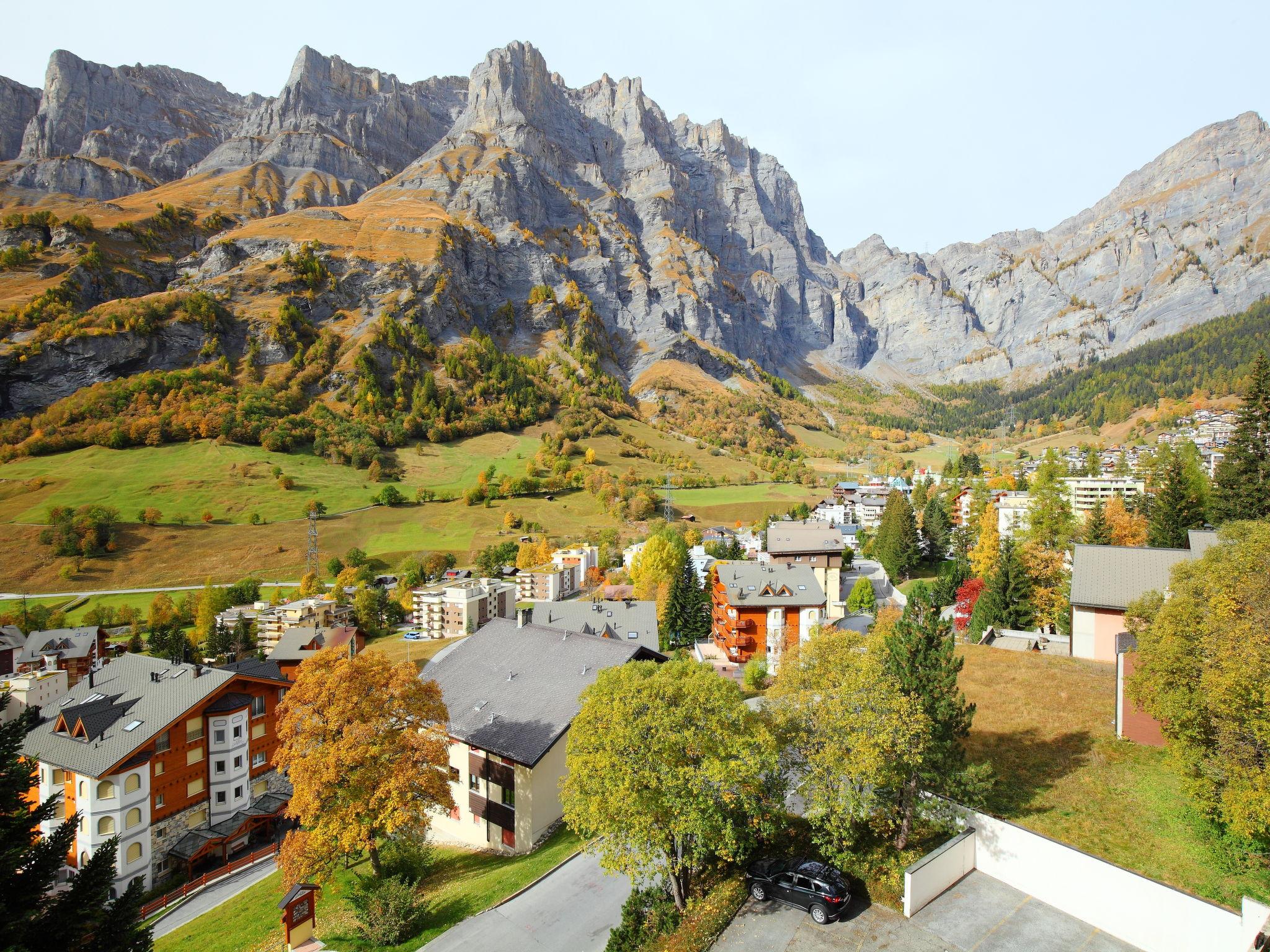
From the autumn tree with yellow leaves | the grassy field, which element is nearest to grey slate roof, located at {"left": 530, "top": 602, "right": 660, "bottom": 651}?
the grassy field

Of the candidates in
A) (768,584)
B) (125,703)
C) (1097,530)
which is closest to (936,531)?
(1097,530)

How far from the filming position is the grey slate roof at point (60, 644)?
2825 inches

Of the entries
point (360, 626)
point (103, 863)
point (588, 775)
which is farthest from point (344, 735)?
point (360, 626)

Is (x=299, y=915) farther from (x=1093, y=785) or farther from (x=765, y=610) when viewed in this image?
(x=765, y=610)

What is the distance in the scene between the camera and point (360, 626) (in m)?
93.6

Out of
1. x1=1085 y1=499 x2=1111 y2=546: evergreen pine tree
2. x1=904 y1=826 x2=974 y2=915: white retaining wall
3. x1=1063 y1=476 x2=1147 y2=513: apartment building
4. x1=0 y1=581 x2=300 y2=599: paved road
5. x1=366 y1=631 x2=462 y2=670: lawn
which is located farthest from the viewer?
x1=1063 y1=476 x2=1147 y2=513: apartment building

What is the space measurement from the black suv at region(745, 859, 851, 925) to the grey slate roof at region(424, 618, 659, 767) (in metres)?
10.4

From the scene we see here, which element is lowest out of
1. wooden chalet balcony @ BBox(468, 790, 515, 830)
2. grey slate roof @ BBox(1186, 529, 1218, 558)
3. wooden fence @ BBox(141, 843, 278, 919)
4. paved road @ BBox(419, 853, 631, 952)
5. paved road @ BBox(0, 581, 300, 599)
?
wooden fence @ BBox(141, 843, 278, 919)

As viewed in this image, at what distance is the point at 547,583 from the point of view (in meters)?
100

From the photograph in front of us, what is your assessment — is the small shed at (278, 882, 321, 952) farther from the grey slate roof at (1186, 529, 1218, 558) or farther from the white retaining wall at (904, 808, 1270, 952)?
the grey slate roof at (1186, 529, 1218, 558)

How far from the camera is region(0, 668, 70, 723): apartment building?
2181 inches

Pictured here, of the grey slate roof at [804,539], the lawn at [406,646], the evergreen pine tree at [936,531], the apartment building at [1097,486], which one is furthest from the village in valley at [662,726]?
the apartment building at [1097,486]

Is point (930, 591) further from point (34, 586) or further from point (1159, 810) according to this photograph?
point (34, 586)

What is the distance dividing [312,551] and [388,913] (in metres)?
99.8
